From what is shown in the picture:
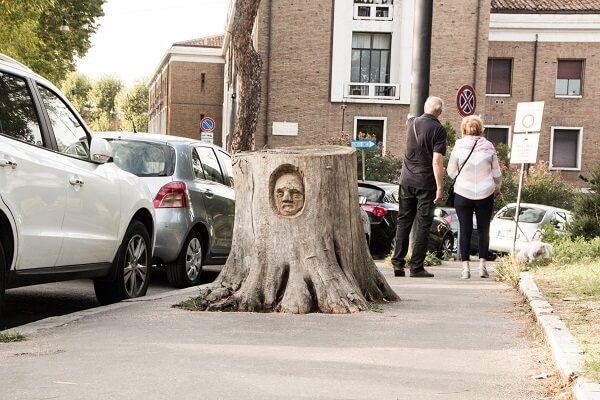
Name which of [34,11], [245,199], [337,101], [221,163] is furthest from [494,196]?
[337,101]

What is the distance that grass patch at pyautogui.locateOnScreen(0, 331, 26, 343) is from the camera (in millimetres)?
5572

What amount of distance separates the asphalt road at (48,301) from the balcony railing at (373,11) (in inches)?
1180

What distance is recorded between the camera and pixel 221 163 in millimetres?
11414

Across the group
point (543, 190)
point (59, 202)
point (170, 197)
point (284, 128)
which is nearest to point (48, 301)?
point (170, 197)

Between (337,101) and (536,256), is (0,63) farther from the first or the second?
(337,101)

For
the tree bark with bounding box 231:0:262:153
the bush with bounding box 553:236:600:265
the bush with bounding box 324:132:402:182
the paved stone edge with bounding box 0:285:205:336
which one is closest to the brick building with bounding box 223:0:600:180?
the bush with bounding box 324:132:402:182

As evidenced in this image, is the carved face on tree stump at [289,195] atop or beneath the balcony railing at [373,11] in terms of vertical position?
beneath

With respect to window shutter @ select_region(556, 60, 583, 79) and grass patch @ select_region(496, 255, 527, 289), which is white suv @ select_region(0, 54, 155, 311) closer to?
grass patch @ select_region(496, 255, 527, 289)

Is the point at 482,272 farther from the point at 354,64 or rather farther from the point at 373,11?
the point at 373,11

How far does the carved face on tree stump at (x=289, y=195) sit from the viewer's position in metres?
6.96

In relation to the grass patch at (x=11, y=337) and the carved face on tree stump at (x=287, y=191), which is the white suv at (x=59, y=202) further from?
the carved face on tree stump at (x=287, y=191)

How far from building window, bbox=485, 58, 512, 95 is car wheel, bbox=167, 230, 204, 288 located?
34495 millimetres

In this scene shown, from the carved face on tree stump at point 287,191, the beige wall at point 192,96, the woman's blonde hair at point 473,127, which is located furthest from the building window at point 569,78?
the carved face on tree stump at point 287,191

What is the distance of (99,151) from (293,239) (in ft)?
6.05
